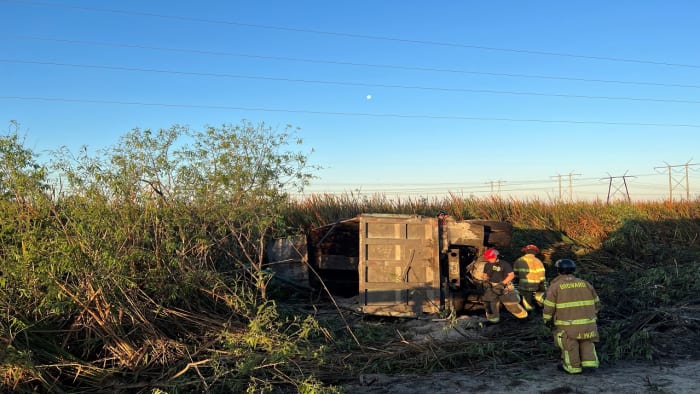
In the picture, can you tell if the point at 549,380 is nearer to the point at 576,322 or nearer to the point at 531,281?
the point at 576,322

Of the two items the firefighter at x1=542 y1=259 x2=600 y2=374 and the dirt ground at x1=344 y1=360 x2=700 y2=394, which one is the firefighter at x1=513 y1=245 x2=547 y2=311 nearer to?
the dirt ground at x1=344 y1=360 x2=700 y2=394

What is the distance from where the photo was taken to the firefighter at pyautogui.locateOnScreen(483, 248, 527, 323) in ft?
28.7

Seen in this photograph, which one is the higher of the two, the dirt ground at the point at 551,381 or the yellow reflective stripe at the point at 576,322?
the yellow reflective stripe at the point at 576,322

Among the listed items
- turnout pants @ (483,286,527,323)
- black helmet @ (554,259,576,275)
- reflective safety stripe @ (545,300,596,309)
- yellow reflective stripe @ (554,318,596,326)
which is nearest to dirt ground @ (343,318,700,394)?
yellow reflective stripe @ (554,318,596,326)

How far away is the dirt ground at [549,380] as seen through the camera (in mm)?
5543

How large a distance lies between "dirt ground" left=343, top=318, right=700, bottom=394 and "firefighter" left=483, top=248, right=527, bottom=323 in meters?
2.18

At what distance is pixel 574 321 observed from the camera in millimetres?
6066

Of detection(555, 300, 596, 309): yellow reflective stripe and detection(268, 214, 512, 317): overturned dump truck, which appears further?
detection(268, 214, 512, 317): overturned dump truck

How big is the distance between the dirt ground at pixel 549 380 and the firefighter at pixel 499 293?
7.15 ft

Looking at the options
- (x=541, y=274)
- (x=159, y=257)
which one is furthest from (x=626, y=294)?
(x=159, y=257)

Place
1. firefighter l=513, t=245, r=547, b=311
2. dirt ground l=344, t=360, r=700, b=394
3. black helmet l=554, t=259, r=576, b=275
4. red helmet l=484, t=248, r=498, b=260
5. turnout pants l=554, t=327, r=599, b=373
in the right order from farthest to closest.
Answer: firefighter l=513, t=245, r=547, b=311
red helmet l=484, t=248, r=498, b=260
black helmet l=554, t=259, r=576, b=275
turnout pants l=554, t=327, r=599, b=373
dirt ground l=344, t=360, r=700, b=394

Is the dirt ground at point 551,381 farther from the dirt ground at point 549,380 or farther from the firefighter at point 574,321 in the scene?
the firefighter at point 574,321

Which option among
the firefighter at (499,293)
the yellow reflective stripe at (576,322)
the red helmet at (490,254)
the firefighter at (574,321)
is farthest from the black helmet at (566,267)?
the red helmet at (490,254)

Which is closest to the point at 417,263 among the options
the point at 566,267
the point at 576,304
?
the point at 566,267
